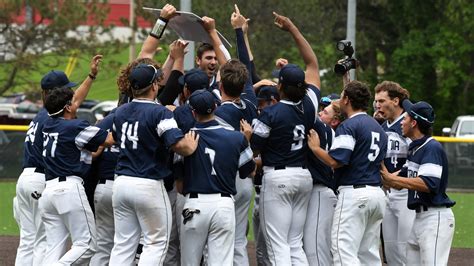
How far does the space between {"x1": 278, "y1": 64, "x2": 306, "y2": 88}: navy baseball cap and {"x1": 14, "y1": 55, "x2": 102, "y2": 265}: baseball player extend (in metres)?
2.01

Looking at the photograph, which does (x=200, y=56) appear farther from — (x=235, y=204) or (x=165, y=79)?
→ (x=235, y=204)

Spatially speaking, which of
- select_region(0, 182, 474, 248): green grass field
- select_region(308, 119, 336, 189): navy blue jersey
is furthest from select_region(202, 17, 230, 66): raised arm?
select_region(0, 182, 474, 248): green grass field

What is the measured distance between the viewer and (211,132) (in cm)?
952

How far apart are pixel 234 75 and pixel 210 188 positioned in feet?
3.61

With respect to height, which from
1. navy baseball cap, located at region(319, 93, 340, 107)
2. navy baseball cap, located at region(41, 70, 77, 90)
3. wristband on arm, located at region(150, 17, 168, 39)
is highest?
wristband on arm, located at region(150, 17, 168, 39)

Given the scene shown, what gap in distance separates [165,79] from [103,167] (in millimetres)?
1125

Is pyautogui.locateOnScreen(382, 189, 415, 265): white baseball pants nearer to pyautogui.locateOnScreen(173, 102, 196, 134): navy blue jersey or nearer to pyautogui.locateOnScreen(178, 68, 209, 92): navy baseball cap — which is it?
pyautogui.locateOnScreen(178, 68, 209, 92): navy baseball cap

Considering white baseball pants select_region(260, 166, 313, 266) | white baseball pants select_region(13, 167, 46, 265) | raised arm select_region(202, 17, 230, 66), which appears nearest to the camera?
white baseball pants select_region(260, 166, 313, 266)

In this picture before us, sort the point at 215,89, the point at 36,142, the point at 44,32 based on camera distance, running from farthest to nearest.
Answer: the point at 44,32, the point at 215,89, the point at 36,142

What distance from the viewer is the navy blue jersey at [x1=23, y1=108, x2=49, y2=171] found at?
10.5 metres

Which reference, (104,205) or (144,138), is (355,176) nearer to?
(144,138)

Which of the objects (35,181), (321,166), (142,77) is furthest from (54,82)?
(321,166)

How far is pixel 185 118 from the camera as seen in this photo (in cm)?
977

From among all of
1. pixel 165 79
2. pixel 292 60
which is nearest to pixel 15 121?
pixel 292 60
